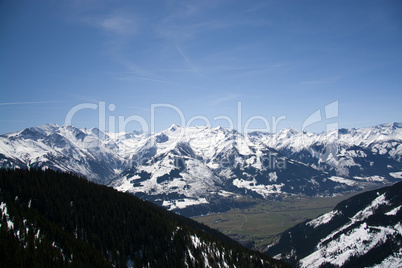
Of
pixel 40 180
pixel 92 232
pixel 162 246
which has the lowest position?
pixel 162 246

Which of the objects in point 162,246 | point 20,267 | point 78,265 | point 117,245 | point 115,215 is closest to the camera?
point 20,267

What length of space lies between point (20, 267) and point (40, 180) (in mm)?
82081

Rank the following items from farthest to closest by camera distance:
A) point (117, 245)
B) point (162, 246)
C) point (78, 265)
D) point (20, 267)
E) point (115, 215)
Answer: point (115, 215) → point (162, 246) → point (117, 245) → point (78, 265) → point (20, 267)

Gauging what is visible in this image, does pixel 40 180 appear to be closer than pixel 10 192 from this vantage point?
No

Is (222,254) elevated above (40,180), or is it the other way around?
(40,180)

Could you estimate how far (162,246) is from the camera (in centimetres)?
16125

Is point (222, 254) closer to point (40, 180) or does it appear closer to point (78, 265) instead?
point (78, 265)

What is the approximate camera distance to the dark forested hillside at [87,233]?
11806cm

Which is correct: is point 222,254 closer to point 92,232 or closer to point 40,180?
point 92,232

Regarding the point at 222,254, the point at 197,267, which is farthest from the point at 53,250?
the point at 222,254

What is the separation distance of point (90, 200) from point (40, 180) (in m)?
31.9

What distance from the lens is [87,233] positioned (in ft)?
498

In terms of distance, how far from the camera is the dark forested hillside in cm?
11806

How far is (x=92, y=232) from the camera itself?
502ft
